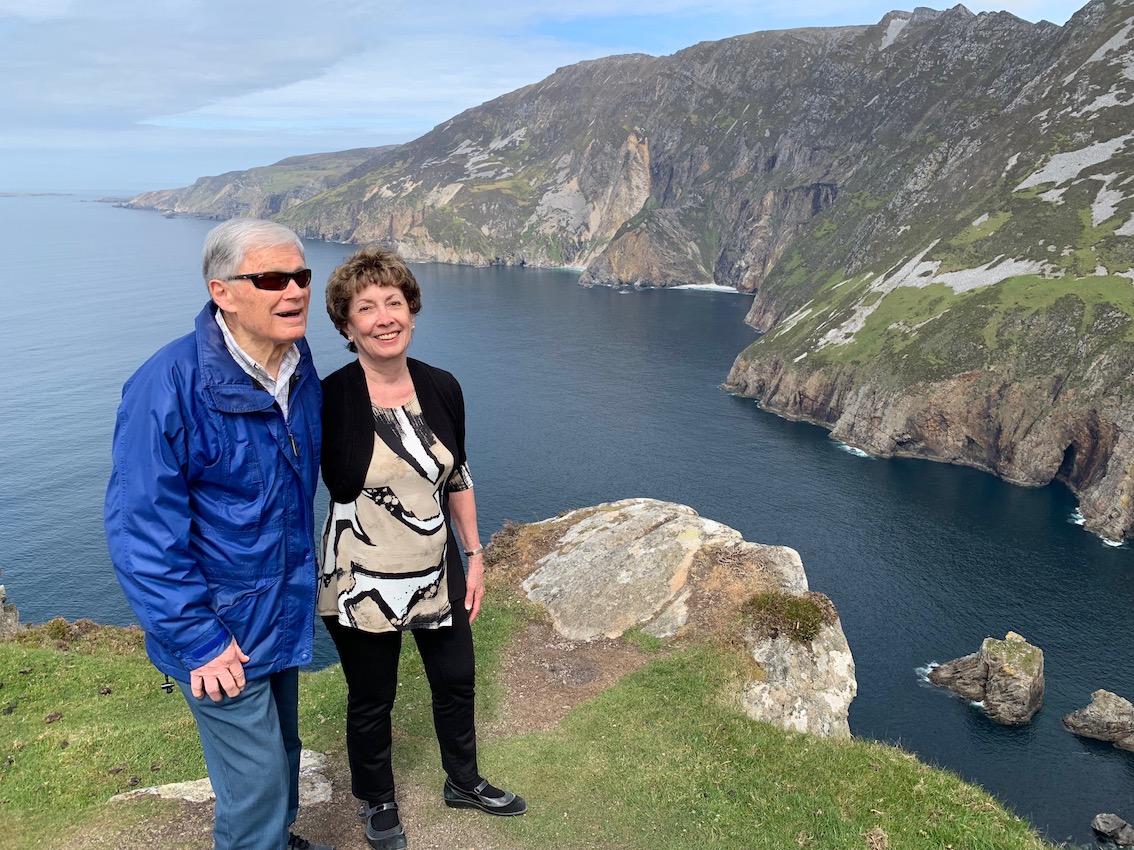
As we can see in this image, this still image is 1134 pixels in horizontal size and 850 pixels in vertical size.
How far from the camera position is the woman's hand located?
26.3 ft

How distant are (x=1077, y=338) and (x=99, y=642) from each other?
11286cm

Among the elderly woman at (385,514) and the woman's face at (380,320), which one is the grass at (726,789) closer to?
the elderly woman at (385,514)

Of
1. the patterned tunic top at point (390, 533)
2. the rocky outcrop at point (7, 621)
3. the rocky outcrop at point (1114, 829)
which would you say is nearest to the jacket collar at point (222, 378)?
the patterned tunic top at point (390, 533)

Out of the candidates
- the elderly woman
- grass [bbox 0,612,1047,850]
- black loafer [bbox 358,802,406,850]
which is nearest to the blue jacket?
the elderly woman

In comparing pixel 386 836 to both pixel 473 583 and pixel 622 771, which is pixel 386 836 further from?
pixel 622 771

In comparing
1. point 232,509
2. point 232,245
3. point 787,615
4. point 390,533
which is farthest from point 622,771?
point 232,245

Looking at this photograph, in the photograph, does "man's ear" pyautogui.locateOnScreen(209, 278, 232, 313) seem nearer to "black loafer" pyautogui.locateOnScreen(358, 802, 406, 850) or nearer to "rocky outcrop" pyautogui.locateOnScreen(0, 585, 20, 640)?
"black loafer" pyautogui.locateOnScreen(358, 802, 406, 850)

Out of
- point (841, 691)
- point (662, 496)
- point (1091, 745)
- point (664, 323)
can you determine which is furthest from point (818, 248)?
point (841, 691)

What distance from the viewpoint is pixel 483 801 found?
8531 millimetres

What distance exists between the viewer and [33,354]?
12281cm

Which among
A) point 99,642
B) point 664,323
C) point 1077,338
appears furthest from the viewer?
point 664,323

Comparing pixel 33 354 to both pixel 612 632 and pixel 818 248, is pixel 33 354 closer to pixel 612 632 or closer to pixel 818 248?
pixel 612 632

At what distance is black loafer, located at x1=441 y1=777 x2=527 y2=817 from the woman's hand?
2.18 metres

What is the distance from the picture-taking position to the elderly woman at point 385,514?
6609 mm
